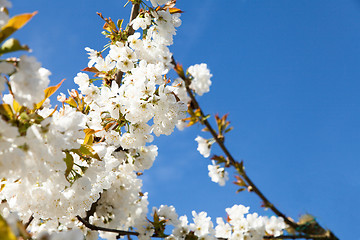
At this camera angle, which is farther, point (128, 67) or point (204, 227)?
point (204, 227)

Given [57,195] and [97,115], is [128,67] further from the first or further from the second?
[57,195]

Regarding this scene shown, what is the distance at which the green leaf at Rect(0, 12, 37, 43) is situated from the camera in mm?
881

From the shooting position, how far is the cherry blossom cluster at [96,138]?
98cm

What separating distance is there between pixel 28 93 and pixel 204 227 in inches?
88.7

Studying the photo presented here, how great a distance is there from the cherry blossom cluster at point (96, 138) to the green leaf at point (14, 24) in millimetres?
31

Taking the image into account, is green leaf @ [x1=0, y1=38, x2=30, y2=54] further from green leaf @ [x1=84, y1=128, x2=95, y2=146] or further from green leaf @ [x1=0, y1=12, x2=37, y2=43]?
green leaf @ [x1=84, y1=128, x2=95, y2=146]

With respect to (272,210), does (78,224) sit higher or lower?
lower

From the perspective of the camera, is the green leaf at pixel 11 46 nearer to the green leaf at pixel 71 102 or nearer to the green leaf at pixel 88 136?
the green leaf at pixel 88 136

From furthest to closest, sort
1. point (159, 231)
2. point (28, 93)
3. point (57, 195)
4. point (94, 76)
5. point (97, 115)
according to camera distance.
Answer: point (159, 231) < point (94, 76) < point (97, 115) < point (57, 195) < point (28, 93)

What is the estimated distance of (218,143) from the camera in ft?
11.1

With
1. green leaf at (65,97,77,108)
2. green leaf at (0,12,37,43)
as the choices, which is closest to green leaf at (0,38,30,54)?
green leaf at (0,12,37,43)

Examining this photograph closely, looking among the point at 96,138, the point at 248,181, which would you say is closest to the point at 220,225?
the point at 248,181

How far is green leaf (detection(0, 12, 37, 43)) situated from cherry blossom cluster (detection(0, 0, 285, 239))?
3cm

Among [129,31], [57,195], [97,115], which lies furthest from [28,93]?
[129,31]
